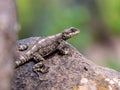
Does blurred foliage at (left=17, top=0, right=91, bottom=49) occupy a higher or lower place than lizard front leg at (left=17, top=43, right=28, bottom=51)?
higher

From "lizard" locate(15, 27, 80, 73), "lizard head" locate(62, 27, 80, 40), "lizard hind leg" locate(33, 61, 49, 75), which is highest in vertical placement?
"lizard head" locate(62, 27, 80, 40)

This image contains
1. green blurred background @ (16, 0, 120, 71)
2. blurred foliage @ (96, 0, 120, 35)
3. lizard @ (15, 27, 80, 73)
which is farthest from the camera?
blurred foliage @ (96, 0, 120, 35)

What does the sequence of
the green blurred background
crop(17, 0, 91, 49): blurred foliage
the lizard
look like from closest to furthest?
the lizard
crop(17, 0, 91, 49): blurred foliage
the green blurred background

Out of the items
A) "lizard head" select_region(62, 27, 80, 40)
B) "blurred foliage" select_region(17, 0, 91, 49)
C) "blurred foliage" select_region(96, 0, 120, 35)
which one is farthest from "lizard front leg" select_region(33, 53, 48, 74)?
"blurred foliage" select_region(96, 0, 120, 35)

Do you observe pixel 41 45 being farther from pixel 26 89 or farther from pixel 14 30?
pixel 14 30

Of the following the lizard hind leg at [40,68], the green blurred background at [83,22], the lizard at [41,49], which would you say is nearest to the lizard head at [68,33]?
the lizard at [41,49]

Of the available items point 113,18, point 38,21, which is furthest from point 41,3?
point 113,18

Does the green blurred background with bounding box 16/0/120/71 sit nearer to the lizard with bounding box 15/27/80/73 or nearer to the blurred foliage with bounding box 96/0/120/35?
the blurred foliage with bounding box 96/0/120/35
